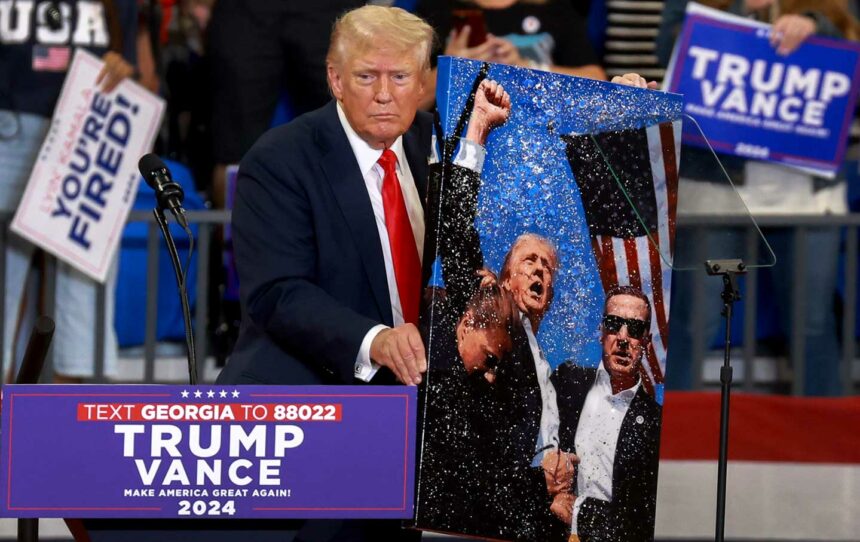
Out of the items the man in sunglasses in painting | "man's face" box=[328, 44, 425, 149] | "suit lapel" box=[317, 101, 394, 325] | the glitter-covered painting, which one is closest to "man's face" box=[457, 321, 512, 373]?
the glitter-covered painting

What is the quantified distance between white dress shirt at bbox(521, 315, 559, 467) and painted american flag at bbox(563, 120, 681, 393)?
19 cm

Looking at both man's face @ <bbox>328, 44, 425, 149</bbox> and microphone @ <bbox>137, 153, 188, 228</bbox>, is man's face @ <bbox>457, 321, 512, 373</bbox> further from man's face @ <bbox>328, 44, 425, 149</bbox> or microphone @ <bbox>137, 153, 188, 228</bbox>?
microphone @ <bbox>137, 153, 188, 228</bbox>

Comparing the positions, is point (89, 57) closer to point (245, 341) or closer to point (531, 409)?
point (245, 341)

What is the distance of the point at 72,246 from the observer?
21.7 feet

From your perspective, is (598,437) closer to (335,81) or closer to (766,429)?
(335,81)

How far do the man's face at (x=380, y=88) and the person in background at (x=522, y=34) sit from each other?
2763mm

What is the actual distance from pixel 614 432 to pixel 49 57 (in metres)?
3.89

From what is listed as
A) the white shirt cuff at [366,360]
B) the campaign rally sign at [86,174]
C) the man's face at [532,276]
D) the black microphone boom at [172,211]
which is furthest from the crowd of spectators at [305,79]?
the man's face at [532,276]

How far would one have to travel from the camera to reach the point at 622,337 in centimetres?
358

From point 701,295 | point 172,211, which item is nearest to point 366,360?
point 172,211

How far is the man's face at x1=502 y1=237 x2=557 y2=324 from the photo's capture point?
3510 mm

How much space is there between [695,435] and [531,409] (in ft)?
10.3

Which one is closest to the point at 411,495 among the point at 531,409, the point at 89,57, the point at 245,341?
the point at 531,409

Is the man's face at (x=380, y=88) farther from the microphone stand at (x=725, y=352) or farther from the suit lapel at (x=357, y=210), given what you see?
the microphone stand at (x=725, y=352)
